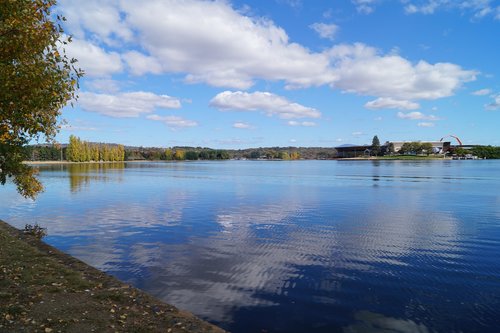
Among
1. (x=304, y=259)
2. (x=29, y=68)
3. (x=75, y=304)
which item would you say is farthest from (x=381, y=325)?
(x=29, y=68)

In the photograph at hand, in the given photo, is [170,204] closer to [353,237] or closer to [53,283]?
[353,237]

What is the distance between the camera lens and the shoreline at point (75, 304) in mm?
9664

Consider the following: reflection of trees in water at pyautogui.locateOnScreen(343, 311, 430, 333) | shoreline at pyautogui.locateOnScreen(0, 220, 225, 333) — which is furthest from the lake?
shoreline at pyautogui.locateOnScreen(0, 220, 225, 333)

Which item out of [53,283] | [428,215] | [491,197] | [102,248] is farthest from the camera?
[491,197]

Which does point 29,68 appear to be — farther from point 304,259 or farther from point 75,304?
point 304,259

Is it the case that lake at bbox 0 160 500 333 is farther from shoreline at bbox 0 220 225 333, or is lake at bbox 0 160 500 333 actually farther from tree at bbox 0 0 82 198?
tree at bbox 0 0 82 198

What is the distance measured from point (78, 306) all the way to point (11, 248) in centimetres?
929

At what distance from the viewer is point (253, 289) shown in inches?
560

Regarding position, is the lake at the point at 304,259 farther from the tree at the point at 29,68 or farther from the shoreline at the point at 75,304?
the tree at the point at 29,68

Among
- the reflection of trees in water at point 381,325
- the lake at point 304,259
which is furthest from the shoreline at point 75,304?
the reflection of trees in water at point 381,325

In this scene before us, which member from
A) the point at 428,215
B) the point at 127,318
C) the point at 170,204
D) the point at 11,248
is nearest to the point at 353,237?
the point at 428,215

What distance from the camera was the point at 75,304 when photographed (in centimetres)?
1107

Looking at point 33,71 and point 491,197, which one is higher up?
point 33,71

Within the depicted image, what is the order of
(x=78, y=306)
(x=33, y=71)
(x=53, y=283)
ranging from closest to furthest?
(x=33, y=71), (x=78, y=306), (x=53, y=283)
